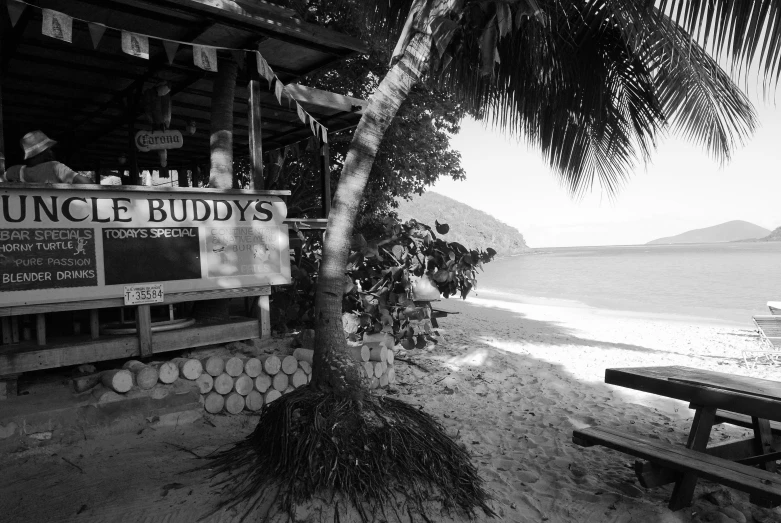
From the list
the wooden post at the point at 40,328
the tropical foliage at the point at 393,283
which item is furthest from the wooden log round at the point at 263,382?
the wooden post at the point at 40,328

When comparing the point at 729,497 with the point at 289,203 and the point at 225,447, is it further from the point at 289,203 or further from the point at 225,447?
the point at 289,203

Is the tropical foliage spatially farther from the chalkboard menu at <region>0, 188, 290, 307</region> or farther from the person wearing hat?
the person wearing hat

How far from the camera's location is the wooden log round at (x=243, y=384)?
4.54m

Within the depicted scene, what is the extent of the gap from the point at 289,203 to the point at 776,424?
1069cm

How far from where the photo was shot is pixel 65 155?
909 centimetres

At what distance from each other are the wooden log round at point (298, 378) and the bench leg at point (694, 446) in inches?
120

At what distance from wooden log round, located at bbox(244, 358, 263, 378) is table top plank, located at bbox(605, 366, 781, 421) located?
2.90 metres

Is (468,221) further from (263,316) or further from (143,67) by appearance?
(263,316)

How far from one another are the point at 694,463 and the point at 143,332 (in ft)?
13.4

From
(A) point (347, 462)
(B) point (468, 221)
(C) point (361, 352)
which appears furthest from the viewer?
(B) point (468, 221)

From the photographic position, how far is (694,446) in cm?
346

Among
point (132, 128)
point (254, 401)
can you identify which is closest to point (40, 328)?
point (254, 401)

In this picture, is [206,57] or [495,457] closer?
[495,457]

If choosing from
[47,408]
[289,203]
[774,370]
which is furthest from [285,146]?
[774,370]
